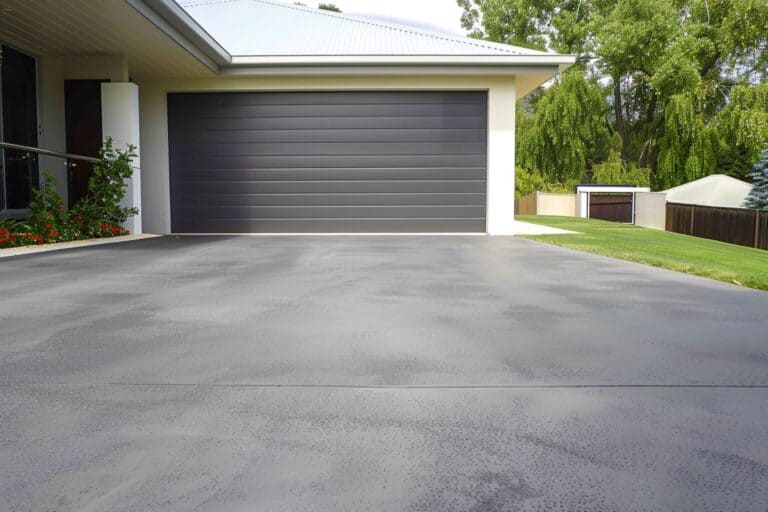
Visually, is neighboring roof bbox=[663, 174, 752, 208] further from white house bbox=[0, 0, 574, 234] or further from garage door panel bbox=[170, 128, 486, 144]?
garage door panel bbox=[170, 128, 486, 144]

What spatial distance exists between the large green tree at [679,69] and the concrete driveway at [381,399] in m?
20.7

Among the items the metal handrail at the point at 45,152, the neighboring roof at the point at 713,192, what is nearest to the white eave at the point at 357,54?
the metal handrail at the point at 45,152

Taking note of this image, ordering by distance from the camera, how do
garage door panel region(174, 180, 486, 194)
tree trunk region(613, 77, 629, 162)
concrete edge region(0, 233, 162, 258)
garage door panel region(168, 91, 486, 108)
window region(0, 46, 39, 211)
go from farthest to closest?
1. tree trunk region(613, 77, 629, 162)
2. garage door panel region(174, 180, 486, 194)
3. garage door panel region(168, 91, 486, 108)
4. window region(0, 46, 39, 211)
5. concrete edge region(0, 233, 162, 258)

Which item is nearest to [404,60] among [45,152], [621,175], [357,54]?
[357,54]

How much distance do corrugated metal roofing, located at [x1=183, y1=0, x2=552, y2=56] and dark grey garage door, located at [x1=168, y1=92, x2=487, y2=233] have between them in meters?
0.79

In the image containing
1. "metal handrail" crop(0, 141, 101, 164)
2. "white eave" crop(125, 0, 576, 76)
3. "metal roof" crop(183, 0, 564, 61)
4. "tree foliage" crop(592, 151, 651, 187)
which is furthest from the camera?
"tree foliage" crop(592, 151, 651, 187)

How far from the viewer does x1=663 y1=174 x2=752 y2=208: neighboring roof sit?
861 inches

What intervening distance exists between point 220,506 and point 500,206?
33.4ft

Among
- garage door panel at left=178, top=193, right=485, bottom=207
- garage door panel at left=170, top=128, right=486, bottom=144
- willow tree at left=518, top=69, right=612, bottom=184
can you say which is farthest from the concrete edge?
willow tree at left=518, top=69, right=612, bottom=184

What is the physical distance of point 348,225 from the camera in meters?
11.7

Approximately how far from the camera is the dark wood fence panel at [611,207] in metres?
22.4

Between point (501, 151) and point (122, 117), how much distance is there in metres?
6.27

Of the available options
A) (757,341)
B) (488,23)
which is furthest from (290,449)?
(488,23)

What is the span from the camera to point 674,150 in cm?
2439
